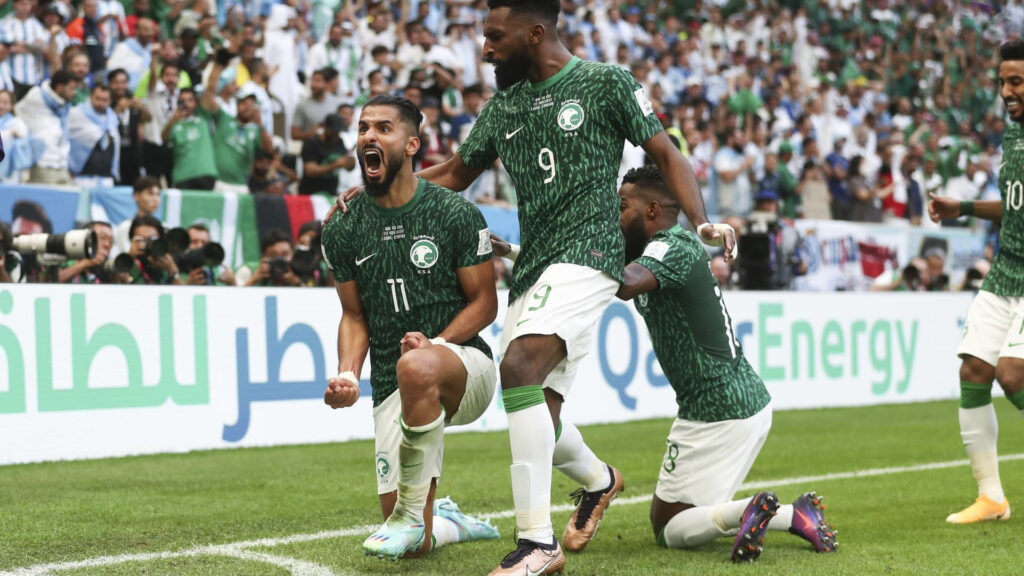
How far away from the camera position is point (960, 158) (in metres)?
22.2

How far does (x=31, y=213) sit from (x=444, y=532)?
664 centimetres

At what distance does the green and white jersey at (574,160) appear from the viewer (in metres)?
4.97

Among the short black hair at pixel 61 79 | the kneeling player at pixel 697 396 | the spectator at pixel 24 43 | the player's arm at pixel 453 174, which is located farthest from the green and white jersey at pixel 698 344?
the spectator at pixel 24 43

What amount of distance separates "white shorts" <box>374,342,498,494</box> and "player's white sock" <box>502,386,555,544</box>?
41 cm

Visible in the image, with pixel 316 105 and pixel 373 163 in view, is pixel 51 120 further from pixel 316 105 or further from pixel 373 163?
pixel 373 163

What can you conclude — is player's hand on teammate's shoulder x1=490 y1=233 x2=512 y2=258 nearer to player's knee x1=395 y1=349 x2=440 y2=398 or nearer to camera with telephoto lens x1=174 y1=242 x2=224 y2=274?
player's knee x1=395 y1=349 x2=440 y2=398

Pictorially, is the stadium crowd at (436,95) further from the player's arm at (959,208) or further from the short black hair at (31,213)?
the player's arm at (959,208)

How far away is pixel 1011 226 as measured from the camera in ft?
22.2

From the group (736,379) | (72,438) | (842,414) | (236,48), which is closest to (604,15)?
(236,48)

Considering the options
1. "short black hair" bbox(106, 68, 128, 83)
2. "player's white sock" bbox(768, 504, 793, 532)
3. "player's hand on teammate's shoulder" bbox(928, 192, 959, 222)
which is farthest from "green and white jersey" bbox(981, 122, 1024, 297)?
"short black hair" bbox(106, 68, 128, 83)

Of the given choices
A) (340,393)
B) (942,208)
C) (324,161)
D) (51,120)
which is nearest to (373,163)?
(340,393)

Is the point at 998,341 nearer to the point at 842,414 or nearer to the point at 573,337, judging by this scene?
the point at 573,337

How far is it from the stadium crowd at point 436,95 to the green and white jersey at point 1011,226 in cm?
615

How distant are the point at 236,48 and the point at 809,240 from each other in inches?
322
